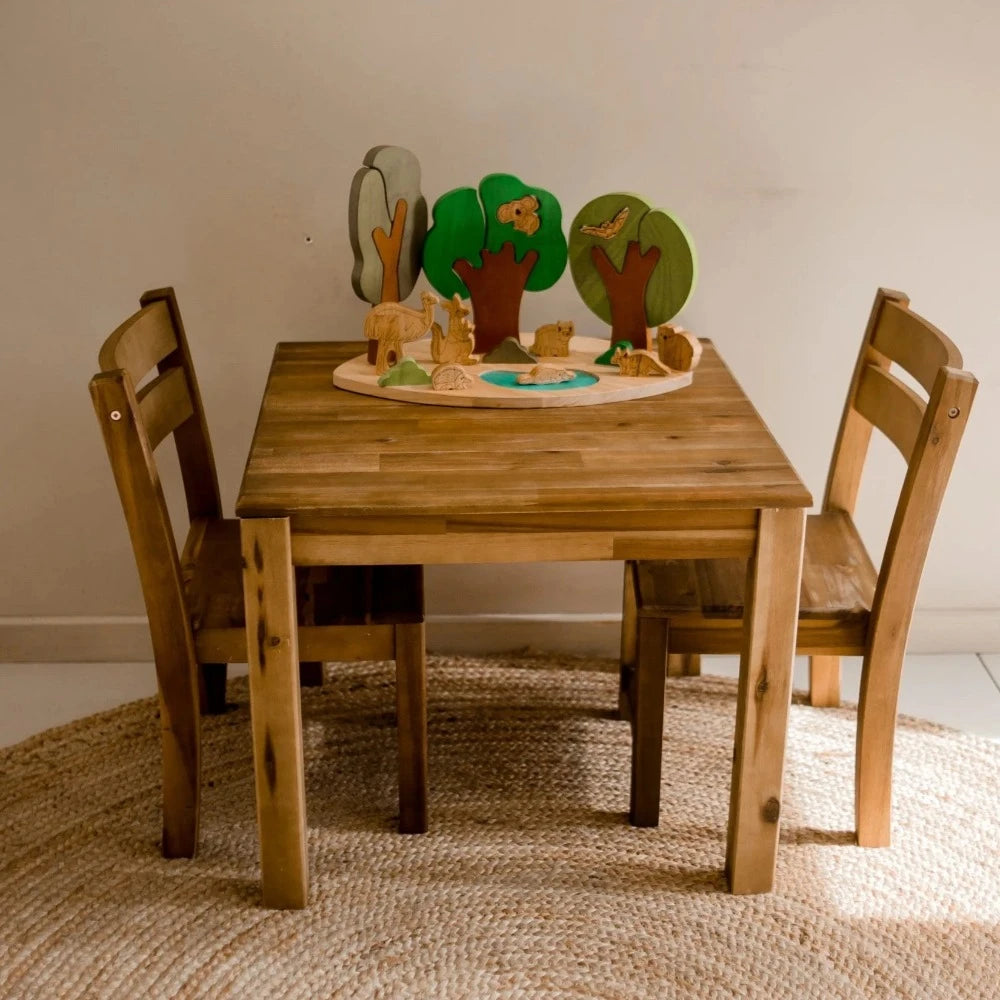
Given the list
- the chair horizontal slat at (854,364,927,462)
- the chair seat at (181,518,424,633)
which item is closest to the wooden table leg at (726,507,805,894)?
the chair horizontal slat at (854,364,927,462)

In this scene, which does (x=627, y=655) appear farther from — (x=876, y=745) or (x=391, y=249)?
(x=391, y=249)

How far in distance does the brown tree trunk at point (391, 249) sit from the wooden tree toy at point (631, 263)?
0.87 feet

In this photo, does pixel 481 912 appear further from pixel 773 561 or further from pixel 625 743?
pixel 773 561

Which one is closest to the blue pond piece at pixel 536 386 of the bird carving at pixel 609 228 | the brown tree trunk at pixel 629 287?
the brown tree trunk at pixel 629 287

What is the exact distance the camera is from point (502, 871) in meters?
1.78

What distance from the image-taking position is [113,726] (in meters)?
2.14

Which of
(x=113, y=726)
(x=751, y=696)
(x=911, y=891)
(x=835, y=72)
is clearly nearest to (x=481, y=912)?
(x=751, y=696)

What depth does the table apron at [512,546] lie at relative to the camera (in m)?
1.47

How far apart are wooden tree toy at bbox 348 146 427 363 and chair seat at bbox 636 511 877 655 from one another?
0.57m

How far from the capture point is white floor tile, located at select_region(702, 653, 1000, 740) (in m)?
2.19

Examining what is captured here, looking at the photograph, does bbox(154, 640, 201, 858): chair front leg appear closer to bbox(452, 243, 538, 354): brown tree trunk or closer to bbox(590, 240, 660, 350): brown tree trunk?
bbox(452, 243, 538, 354): brown tree trunk

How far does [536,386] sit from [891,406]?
1.71 feet

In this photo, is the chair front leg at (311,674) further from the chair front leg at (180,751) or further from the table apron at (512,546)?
the table apron at (512,546)

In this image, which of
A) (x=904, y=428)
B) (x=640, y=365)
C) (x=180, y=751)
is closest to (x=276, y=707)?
(x=180, y=751)
